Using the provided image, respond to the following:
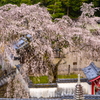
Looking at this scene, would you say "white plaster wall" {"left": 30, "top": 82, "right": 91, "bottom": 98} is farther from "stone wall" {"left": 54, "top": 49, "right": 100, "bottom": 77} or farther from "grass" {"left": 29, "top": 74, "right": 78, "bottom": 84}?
"stone wall" {"left": 54, "top": 49, "right": 100, "bottom": 77}

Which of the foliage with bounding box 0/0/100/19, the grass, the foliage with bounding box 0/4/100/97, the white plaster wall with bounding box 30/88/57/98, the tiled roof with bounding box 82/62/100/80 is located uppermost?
the foliage with bounding box 0/0/100/19

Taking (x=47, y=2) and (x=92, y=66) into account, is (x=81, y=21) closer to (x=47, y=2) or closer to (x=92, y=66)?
(x=92, y=66)

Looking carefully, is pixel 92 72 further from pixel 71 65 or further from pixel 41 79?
pixel 71 65

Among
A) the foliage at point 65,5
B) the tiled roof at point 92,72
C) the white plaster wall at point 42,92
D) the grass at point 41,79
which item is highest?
the foliage at point 65,5

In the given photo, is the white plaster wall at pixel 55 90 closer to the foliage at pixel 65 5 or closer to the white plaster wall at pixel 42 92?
the white plaster wall at pixel 42 92

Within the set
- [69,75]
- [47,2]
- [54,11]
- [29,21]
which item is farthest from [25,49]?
[47,2]

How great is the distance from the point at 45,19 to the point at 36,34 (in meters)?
1.29

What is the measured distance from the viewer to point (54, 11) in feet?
86.5

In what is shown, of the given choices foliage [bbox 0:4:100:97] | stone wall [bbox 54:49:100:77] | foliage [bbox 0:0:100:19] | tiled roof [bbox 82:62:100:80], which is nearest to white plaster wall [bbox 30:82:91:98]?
tiled roof [bbox 82:62:100:80]

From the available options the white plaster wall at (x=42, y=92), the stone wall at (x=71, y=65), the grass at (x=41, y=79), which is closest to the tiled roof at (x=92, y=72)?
the white plaster wall at (x=42, y=92)

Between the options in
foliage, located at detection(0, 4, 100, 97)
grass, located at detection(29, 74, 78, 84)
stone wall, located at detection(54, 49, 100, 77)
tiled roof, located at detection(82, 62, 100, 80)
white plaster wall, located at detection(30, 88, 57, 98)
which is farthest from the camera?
stone wall, located at detection(54, 49, 100, 77)

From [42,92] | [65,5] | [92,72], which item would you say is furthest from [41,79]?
[65,5]

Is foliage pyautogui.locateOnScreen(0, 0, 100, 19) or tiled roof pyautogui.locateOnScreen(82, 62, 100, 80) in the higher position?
foliage pyautogui.locateOnScreen(0, 0, 100, 19)

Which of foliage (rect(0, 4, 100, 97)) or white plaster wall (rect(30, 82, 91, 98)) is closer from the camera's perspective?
white plaster wall (rect(30, 82, 91, 98))
